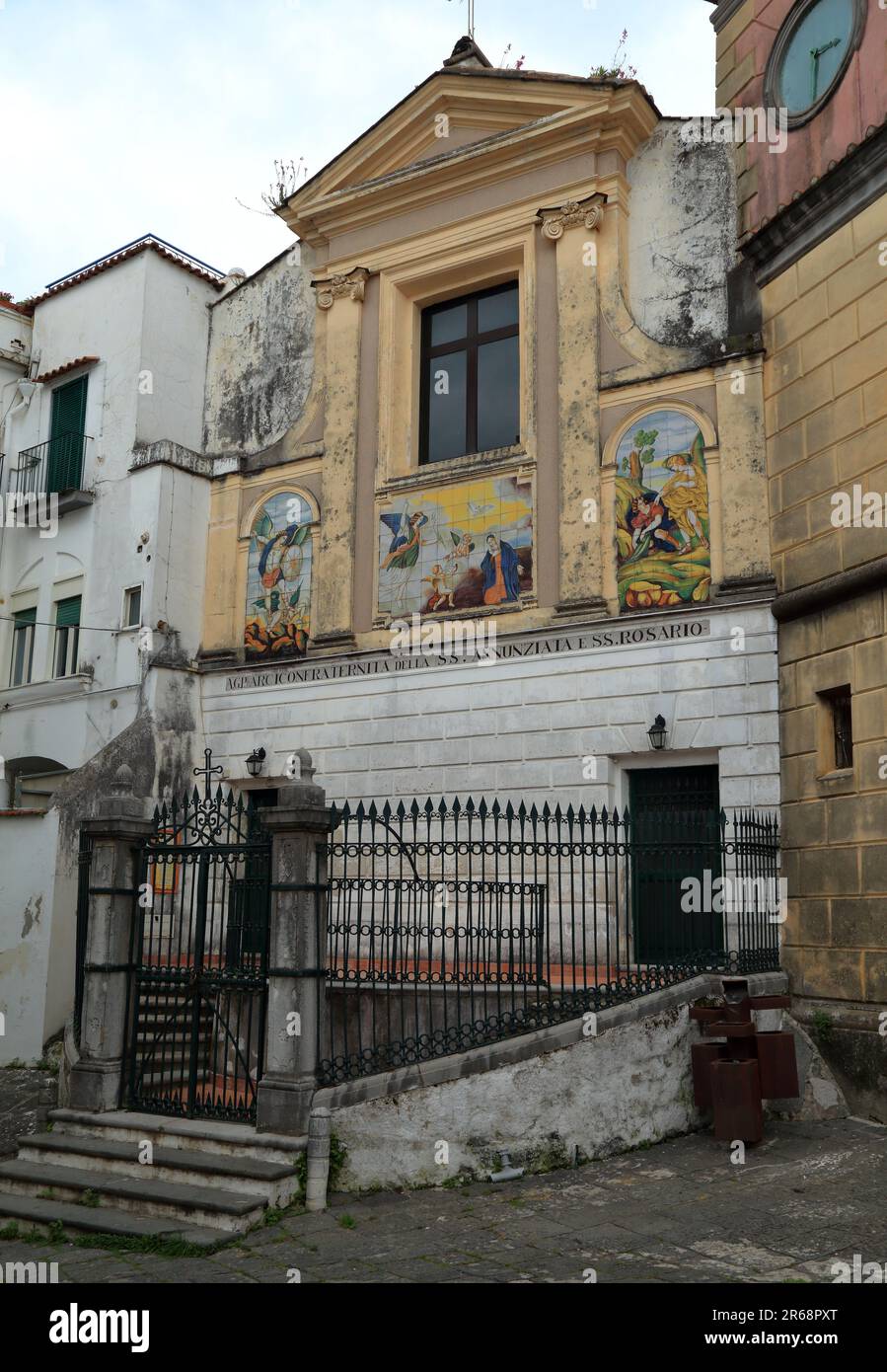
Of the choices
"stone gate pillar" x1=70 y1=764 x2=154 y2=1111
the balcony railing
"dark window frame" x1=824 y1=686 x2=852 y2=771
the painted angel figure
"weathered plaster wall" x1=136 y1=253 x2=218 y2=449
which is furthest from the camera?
the balcony railing

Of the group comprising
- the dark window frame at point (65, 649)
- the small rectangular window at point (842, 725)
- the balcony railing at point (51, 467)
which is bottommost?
the small rectangular window at point (842, 725)

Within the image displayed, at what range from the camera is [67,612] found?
19.4m

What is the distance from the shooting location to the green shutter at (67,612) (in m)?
19.2

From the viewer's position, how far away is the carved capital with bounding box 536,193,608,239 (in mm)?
15672

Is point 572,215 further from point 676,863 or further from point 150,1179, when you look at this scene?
point 150,1179

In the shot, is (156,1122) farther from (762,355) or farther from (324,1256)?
(762,355)

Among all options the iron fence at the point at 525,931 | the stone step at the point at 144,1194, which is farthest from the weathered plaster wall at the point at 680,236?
the stone step at the point at 144,1194

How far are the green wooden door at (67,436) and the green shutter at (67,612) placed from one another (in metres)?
1.75

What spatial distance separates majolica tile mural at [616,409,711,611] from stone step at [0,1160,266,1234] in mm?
8328

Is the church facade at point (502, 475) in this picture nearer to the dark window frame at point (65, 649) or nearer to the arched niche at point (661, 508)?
the arched niche at point (661, 508)

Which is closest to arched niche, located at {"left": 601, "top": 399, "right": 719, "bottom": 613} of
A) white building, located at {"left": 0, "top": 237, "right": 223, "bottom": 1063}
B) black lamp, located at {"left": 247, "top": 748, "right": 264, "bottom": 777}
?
black lamp, located at {"left": 247, "top": 748, "right": 264, "bottom": 777}

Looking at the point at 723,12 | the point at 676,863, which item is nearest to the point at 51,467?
the point at 723,12

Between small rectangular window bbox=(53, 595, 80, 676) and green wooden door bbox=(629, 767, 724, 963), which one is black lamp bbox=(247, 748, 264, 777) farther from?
green wooden door bbox=(629, 767, 724, 963)
